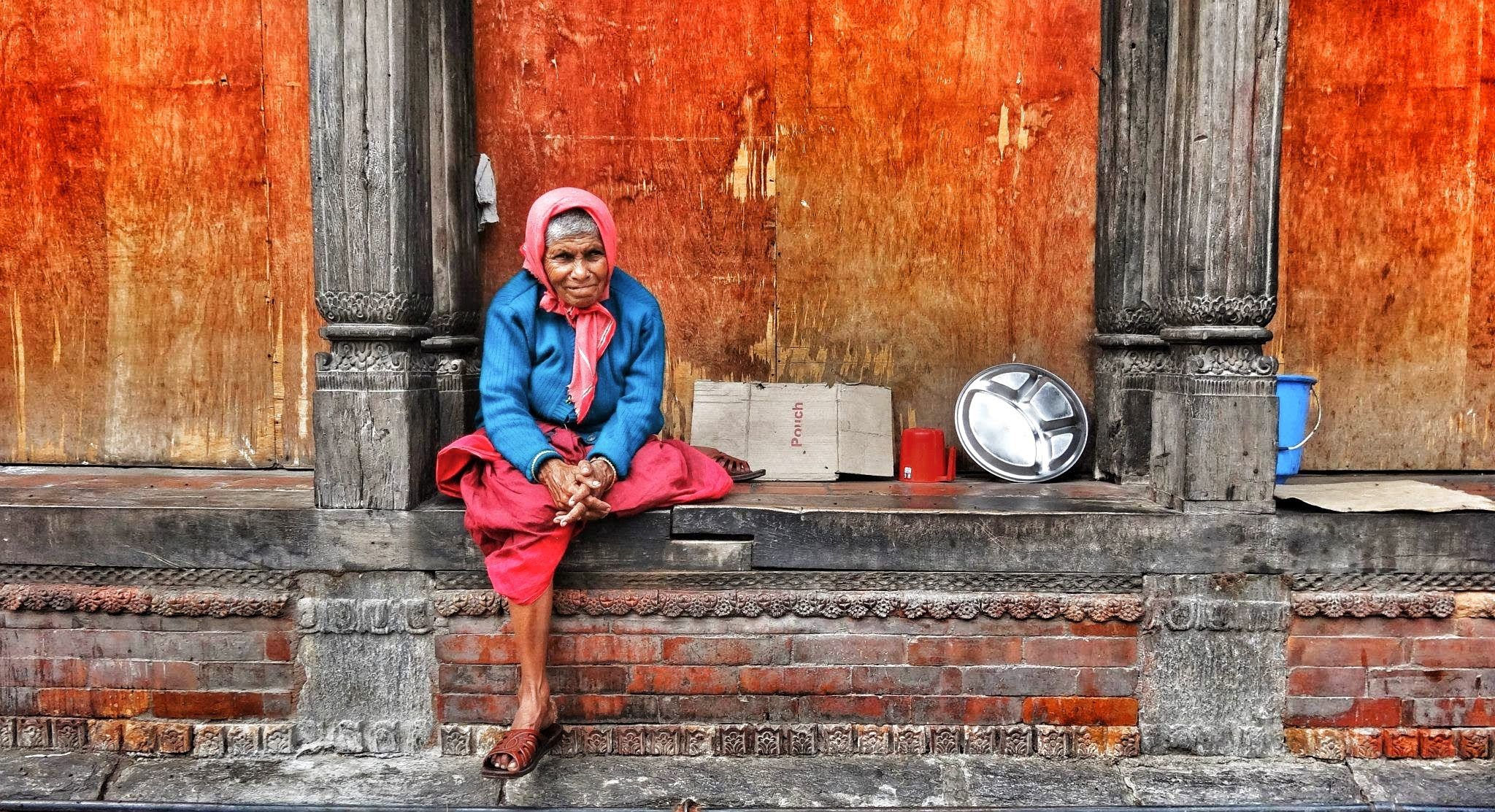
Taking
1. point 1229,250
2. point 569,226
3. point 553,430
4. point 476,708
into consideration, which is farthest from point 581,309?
point 1229,250

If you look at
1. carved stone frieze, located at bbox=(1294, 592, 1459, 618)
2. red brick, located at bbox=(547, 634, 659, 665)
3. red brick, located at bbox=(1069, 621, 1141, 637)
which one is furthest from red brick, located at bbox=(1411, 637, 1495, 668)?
red brick, located at bbox=(547, 634, 659, 665)

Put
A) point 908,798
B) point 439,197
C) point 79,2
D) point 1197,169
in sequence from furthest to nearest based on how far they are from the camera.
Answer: point 79,2
point 439,197
point 1197,169
point 908,798

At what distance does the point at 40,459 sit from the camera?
4465 mm

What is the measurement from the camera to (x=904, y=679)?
3541mm

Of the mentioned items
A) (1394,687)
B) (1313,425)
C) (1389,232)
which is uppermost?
(1389,232)

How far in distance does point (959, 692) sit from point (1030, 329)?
64.3 inches

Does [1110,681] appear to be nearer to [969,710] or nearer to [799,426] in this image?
[969,710]

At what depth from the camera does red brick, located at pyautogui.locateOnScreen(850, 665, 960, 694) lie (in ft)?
11.6

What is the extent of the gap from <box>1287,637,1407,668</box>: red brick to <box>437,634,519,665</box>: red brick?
264 cm

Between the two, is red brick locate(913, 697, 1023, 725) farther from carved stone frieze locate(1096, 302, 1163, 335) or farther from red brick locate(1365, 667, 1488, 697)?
carved stone frieze locate(1096, 302, 1163, 335)

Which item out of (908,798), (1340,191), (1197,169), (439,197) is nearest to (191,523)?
(439,197)

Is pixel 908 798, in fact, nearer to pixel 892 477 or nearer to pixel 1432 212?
pixel 892 477

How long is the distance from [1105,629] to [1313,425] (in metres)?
1.67

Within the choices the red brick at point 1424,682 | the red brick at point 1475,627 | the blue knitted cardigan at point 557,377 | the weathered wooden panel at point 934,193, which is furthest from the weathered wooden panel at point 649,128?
the red brick at point 1475,627
